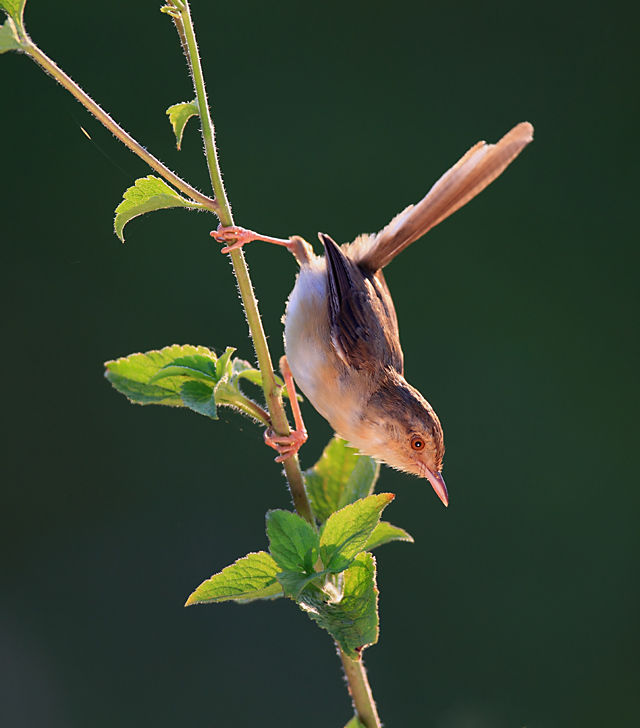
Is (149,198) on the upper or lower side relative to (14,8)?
lower

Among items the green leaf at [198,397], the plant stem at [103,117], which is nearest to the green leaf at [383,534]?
the green leaf at [198,397]

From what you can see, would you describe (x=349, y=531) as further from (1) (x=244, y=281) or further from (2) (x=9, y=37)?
(2) (x=9, y=37)

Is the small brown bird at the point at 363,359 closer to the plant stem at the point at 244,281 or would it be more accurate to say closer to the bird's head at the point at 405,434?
the bird's head at the point at 405,434

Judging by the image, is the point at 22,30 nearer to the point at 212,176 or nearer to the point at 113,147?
the point at 212,176

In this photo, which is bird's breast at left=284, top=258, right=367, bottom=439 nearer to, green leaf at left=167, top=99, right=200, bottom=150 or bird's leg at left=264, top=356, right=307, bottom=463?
bird's leg at left=264, top=356, right=307, bottom=463

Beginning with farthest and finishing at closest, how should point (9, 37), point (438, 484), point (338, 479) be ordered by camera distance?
point (438, 484) < point (338, 479) < point (9, 37)

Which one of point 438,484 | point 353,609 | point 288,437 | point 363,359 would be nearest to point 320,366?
point 363,359

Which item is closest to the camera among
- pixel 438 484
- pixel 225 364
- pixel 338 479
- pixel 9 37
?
pixel 9 37

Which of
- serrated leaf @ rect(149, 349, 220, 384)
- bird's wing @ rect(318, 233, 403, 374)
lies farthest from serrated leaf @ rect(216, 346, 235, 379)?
bird's wing @ rect(318, 233, 403, 374)
